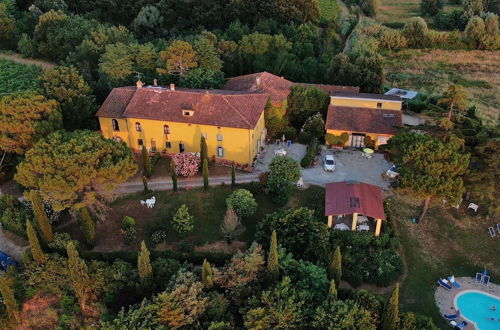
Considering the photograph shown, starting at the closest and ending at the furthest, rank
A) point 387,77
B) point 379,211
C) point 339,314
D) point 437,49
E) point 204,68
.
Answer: point 339,314, point 379,211, point 204,68, point 387,77, point 437,49

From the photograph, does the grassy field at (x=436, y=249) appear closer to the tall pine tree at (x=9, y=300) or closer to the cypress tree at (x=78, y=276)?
the cypress tree at (x=78, y=276)

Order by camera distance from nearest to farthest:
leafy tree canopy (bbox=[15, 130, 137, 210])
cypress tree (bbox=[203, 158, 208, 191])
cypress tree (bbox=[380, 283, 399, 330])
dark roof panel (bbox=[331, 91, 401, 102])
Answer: cypress tree (bbox=[380, 283, 399, 330]) < leafy tree canopy (bbox=[15, 130, 137, 210]) < cypress tree (bbox=[203, 158, 208, 191]) < dark roof panel (bbox=[331, 91, 401, 102])

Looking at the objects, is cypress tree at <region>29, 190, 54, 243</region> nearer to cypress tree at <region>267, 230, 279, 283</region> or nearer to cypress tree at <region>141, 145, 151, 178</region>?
cypress tree at <region>141, 145, 151, 178</region>

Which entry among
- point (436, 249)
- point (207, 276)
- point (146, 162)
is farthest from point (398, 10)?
point (207, 276)

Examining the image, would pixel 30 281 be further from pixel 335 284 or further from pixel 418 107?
pixel 418 107

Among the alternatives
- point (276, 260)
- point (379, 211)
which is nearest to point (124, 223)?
point (276, 260)

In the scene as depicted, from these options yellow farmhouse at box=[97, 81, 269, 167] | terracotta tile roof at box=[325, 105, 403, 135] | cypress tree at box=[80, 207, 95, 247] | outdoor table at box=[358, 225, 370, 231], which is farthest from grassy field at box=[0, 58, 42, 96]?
outdoor table at box=[358, 225, 370, 231]
